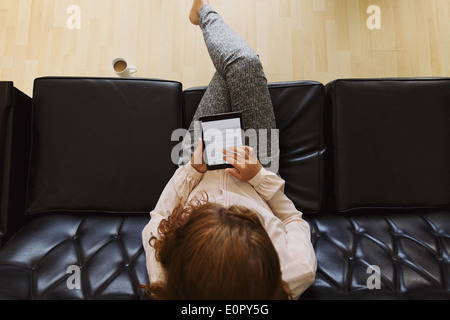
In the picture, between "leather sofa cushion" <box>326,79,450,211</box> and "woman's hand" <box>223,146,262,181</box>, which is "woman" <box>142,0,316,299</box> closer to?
"woman's hand" <box>223,146,262,181</box>

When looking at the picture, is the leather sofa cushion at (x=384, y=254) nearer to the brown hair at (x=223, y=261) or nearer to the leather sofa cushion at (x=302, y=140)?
the leather sofa cushion at (x=302, y=140)

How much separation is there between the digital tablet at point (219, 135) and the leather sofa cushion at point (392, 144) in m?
0.39

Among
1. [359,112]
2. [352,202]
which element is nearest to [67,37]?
[359,112]

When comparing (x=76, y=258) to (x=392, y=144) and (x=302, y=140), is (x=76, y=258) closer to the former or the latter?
(x=302, y=140)

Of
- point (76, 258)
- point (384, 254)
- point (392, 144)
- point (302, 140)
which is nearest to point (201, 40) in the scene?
point (302, 140)

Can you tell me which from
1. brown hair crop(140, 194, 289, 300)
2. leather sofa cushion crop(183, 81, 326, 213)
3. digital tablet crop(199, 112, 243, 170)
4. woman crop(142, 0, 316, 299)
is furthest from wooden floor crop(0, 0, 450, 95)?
brown hair crop(140, 194, 289, 300)

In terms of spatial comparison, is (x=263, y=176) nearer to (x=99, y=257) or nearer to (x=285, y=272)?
(x=285, y=272)

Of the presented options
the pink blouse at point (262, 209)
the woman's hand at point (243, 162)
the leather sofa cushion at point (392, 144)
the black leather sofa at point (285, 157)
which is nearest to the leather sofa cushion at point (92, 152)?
the black leather sofa at point (285, 157)

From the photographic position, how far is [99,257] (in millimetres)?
914

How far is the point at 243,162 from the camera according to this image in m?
0.90

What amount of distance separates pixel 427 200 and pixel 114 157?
3.81ft

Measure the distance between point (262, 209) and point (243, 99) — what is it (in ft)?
1.27

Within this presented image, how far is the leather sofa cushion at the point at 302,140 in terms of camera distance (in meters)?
1.04

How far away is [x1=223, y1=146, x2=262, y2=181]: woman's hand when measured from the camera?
89cm
